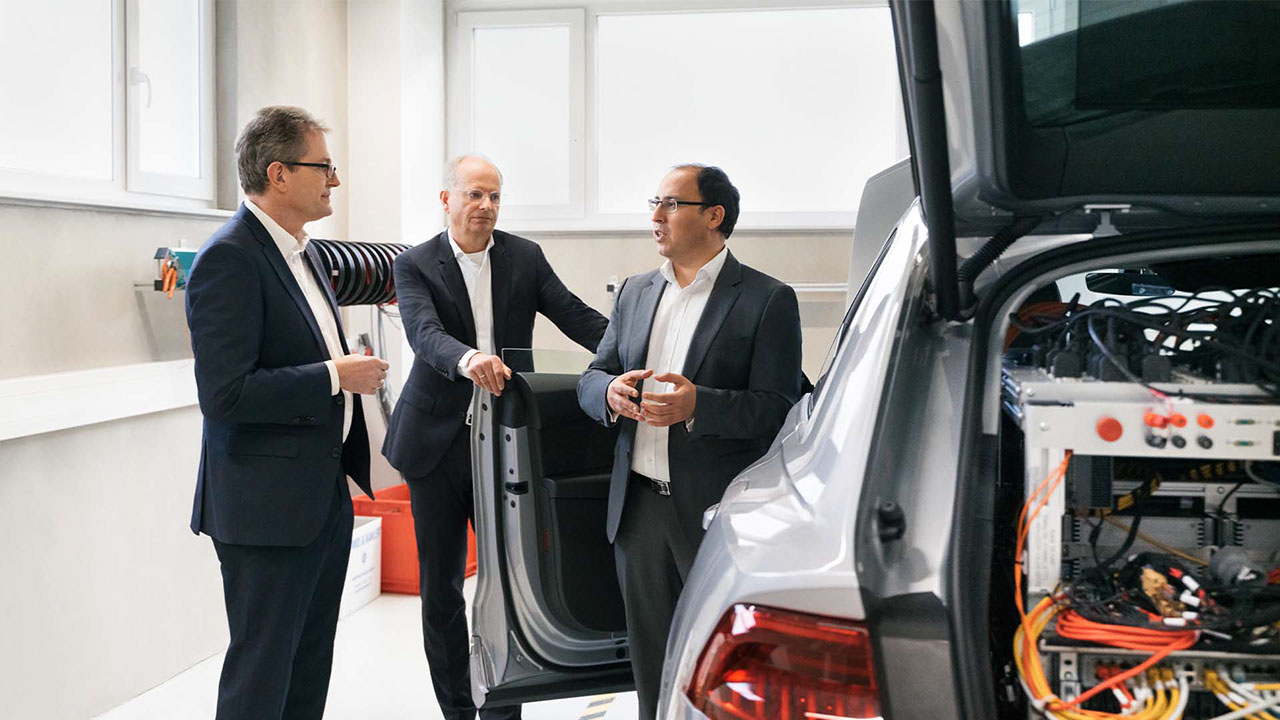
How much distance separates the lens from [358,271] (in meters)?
3.53

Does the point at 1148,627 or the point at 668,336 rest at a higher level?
the point at 668,336

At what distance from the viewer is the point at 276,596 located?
215 centimetres

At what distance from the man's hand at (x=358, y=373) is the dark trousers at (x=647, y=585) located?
0.60m

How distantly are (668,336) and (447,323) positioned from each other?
2.36 ft

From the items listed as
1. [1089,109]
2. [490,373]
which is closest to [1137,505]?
[1089,109]

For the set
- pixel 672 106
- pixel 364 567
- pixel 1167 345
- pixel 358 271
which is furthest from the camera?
pixel 672 106

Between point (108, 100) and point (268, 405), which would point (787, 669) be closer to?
point (268, 405)

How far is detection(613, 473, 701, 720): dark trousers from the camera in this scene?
7.50 ft

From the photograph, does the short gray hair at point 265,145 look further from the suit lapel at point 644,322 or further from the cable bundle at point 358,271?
the cable bundle at point 358,271

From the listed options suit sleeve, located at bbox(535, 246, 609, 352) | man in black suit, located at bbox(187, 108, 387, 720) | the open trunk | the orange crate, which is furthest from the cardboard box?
the open trunk

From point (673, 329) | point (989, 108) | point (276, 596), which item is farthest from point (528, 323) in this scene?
point (989, 108)

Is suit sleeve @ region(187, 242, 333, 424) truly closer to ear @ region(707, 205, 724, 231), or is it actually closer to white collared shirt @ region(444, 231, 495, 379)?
white collared shirt @ region(444, 231, 495, 379)

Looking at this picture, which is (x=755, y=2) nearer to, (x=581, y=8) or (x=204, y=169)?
(x=581, y=8)

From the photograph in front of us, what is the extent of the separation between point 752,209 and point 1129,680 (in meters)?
4.00
